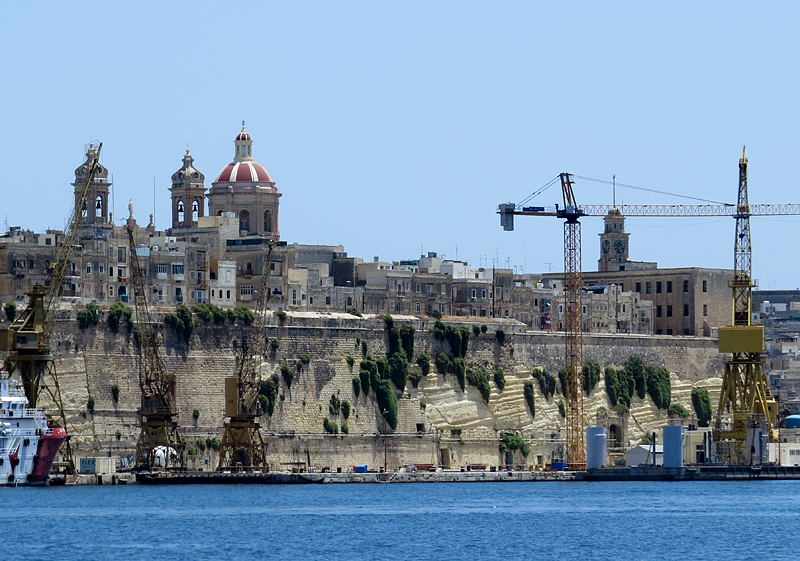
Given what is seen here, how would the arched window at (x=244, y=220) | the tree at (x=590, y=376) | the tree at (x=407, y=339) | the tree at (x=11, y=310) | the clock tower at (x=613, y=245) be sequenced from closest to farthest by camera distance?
the tree at (x=11, y=310) → the tree at (x=407, y=339) → the tree at (x=590, y=376) → the arched window at (x=244, y=220) → the clock tower at (x=613, y=245)

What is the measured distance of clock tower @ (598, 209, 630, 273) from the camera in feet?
568

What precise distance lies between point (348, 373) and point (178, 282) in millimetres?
11240

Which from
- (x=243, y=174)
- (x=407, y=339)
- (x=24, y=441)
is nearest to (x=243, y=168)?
(x=243, y=174)

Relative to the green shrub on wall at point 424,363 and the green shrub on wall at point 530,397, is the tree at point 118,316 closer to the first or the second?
the green shrub on wall at point 424,363

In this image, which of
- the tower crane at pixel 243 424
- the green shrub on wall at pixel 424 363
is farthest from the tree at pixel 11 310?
the green shrub on wall at pixel 424 363

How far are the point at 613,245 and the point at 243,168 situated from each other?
3801 cm

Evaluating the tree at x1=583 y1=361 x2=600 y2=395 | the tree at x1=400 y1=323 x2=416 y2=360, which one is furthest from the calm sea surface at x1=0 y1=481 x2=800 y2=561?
the tree at x1=583 y1=361 x2=600 y2=395

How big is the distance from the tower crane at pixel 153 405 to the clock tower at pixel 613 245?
64.8 metres

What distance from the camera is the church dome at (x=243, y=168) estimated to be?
146250 mm

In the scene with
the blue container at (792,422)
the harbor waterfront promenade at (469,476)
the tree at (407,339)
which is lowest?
the harbor waterfront promenade at (469,476)

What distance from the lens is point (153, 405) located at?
365 ft

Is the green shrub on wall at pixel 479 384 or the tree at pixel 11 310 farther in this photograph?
the green shrub on wall at pixel 479 384

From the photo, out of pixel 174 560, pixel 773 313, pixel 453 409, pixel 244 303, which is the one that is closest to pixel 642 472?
pixel 453 409

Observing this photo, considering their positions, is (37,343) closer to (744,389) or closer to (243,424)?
(243,424)
